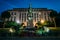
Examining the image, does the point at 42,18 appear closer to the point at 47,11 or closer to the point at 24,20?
the point at 47,11

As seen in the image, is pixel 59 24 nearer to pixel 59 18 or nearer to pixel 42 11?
pixel 59 18

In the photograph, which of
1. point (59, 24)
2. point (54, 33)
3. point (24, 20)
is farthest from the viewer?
point (24, 20)

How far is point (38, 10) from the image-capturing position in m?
100

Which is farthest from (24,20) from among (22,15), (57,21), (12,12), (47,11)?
(57,21)

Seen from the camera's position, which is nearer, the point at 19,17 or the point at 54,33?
the point at 54,33

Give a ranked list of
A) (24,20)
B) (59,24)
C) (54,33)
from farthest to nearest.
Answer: (24,20) < (59,24) < (54,33)

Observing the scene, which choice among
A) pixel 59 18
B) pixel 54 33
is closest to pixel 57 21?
pixel 59 18

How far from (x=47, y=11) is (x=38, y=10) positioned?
248 inches

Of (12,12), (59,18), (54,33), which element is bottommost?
(54,33)

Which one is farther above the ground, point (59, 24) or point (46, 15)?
point (46, 15)

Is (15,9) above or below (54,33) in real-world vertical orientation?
above

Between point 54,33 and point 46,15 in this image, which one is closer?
point 54,33

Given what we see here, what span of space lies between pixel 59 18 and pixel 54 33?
33.9 metres

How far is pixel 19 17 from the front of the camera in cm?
10006
